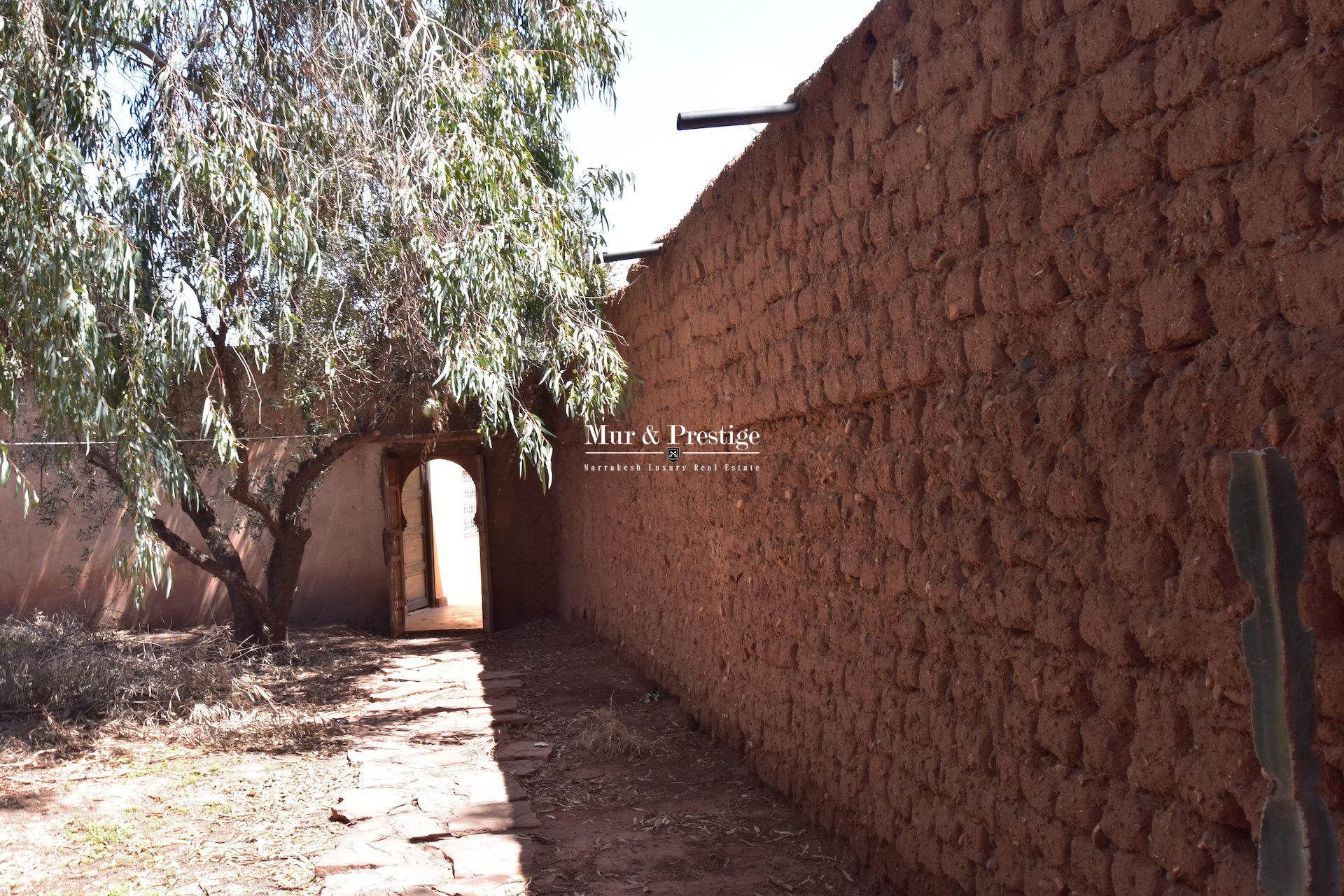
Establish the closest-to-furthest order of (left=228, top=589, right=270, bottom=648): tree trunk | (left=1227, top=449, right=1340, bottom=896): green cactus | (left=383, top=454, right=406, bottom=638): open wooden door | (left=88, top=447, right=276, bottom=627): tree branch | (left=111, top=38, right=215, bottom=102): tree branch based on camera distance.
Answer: (left=1227, top=449, right=1340, bottom=896): green cactus → (left=111, top=38, right=215, bottom=102): tree branch → (left=88, top=447, right=276, bottom=627): tree branch → (left=228, top=589, right=270, bottom=648): tree trunk → (left=383, top=454, right=406, bottom=638): open wooden door

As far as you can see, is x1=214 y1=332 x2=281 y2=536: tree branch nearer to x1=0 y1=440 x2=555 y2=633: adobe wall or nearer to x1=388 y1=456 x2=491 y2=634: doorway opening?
x1=0 y1=440 x2=555 y2=633: adobe wall

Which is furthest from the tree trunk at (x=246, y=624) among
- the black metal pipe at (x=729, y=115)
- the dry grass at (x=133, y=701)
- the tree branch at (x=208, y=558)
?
the black metal pipe at (x=729, y=115)

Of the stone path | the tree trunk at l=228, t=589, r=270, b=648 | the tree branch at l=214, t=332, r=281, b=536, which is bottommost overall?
the stone path

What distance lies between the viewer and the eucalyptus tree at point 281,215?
205 inches

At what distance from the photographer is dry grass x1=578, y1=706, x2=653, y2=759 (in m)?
6.05

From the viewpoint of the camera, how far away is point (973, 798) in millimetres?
3232

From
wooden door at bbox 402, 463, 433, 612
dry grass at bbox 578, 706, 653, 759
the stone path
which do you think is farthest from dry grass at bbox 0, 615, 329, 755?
wooden door at bbox 402, 463, 433, 612

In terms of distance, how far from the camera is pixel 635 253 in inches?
280

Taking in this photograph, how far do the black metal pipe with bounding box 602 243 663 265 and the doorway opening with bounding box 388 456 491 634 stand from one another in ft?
15.5

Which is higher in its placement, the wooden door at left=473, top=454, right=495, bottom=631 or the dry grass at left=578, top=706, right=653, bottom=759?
the wooden door at left=473, top=454, right=495, bottom=631

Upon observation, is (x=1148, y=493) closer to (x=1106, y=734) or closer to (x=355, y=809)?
(x=1106, y=734)

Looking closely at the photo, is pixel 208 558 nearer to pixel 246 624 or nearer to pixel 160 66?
pixel 246 624

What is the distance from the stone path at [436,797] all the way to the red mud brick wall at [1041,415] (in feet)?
4.44

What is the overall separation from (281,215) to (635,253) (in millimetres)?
2243
